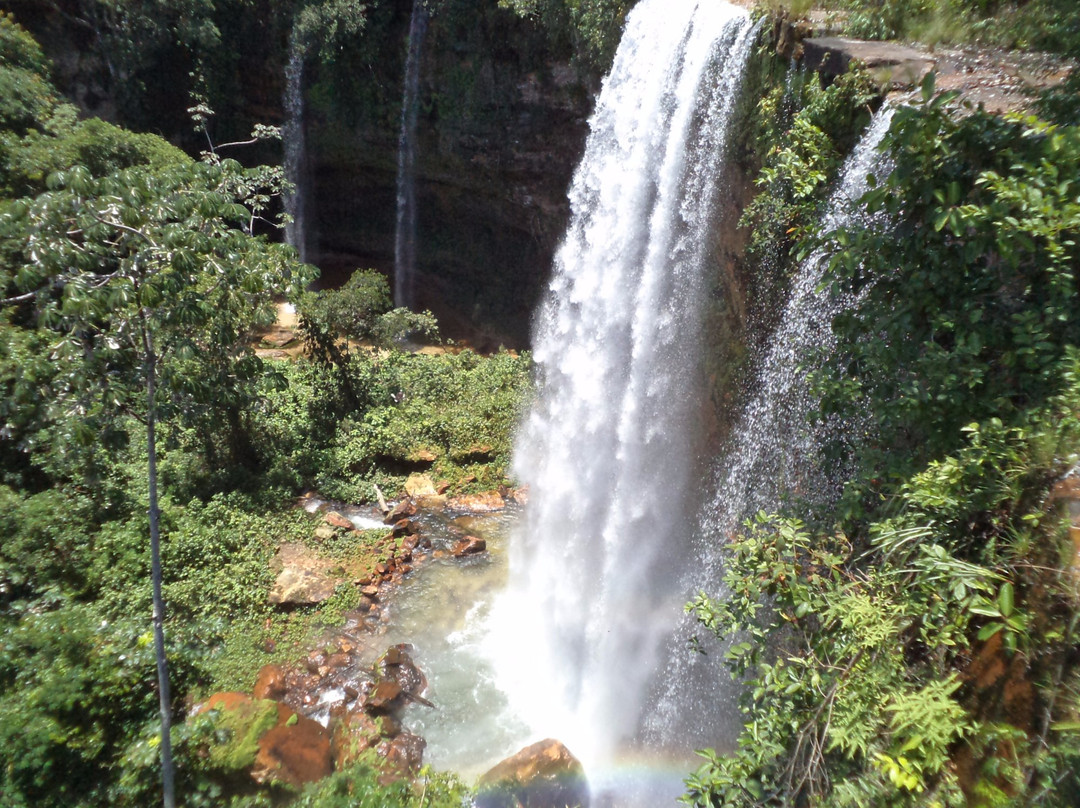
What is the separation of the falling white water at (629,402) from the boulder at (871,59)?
101cm

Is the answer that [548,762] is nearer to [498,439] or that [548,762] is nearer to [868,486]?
[868,486]

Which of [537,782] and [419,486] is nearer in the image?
[537,782]

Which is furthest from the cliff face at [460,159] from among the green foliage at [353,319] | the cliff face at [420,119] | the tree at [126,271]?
the tree at [126,271]

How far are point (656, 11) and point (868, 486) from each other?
22.7 ft

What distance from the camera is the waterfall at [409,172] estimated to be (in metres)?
15.0

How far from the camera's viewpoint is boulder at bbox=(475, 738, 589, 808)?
5.66m

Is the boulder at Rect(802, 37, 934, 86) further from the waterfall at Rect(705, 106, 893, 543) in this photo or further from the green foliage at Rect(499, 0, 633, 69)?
the green foliage at Rect(499, 0, 633, 69)

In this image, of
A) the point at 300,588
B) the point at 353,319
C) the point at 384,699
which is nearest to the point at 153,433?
the point at 384,699

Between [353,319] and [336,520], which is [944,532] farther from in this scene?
[353,319]

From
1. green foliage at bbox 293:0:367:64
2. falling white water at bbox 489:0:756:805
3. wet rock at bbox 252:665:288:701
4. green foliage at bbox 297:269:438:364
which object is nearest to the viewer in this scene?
falling white water at bbox 489:0:756:805

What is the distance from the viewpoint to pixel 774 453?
5.07 metres

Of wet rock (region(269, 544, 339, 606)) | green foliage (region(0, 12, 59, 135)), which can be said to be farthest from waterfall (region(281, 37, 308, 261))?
wet rock (region(269, 544, 339, 606))

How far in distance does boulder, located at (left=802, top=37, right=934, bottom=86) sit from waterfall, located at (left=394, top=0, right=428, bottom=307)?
481 inches

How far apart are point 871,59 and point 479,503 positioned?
27.5 ft
